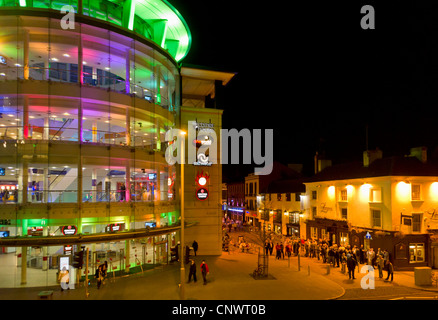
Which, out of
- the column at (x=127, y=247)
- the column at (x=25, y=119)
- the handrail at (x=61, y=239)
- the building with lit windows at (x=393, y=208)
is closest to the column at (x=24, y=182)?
the column at (x=25, y=119)

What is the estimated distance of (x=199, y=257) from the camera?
29.0m

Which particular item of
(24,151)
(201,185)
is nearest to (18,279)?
(24,151)

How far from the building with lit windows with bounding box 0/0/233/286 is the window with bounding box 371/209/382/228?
17.6m

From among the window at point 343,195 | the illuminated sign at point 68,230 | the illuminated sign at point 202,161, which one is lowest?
the illuminated sign at point 68,230

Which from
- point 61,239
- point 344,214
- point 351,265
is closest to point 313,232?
point 344,214

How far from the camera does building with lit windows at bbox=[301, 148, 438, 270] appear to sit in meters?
25.5

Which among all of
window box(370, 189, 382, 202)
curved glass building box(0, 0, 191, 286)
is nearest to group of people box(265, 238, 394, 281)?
window box(370, 189, 382, 202)

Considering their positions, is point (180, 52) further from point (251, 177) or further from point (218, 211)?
point (251, 177)

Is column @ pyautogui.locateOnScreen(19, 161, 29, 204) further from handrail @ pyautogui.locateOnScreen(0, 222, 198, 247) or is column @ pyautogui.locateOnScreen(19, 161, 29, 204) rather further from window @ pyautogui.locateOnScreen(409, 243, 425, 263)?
window @ pyautogui.locateOnScreen(409, 243, 425, 263)

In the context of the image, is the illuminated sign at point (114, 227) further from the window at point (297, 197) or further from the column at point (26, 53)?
the window at point (297, 197)

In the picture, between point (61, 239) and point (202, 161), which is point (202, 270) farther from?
point (202, 161)

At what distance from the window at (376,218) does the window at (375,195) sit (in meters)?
0.97

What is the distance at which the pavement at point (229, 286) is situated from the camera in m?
16.7

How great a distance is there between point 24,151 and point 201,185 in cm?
1565
